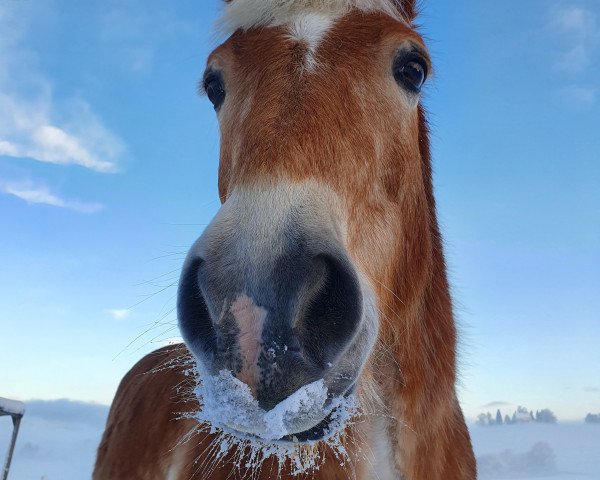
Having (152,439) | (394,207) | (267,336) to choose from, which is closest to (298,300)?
(267,336)

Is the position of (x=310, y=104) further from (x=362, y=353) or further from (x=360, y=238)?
(x=362, y=353)

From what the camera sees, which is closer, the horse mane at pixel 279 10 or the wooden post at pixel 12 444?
the horse mane at pixel 279 10

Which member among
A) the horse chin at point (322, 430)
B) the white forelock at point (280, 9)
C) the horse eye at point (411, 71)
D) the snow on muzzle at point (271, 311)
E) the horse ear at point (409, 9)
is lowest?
the horse chin at point (322, 430)

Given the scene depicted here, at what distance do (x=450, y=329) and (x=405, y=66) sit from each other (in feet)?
5.41

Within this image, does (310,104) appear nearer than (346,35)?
Yes

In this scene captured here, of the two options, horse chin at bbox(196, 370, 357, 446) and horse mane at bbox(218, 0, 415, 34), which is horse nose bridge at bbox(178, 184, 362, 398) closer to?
horse chin at bbox(196, 370, 357, 446)

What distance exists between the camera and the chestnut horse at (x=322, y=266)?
1.83 meters

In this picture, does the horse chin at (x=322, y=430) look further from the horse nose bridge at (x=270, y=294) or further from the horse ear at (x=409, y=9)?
the horse ear at (x=409, y=9)

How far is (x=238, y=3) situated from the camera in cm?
299

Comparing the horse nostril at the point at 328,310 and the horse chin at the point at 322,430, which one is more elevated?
the horse nostril at the point at 328,310

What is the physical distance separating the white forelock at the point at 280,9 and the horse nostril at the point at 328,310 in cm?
145

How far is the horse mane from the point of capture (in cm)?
273

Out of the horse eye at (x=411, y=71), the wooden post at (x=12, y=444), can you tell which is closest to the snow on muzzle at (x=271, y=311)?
the horse eye at (x=411, y=71)

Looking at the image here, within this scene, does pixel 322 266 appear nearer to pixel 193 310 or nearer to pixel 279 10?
pixel 193 310
